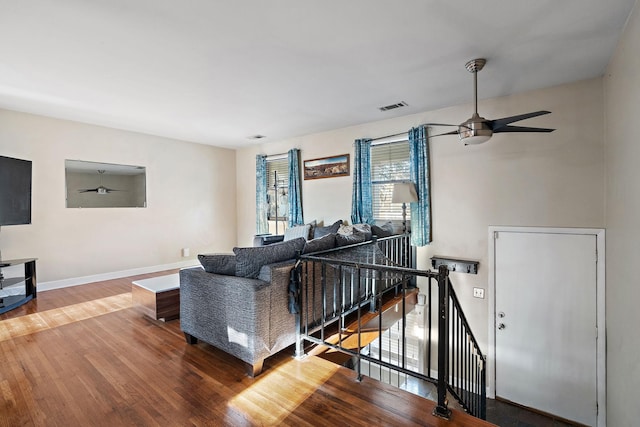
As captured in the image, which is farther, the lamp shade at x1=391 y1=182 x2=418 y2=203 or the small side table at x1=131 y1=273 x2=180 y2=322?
the lamp shade at x1=391 y1=182 x2=418 y2=203

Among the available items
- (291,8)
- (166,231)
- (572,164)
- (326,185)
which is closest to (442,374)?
(291,8)

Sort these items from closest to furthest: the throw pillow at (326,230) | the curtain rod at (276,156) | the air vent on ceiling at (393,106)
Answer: the air vent on ceiling at (393,106) → the throw pillow at (326,230) → the curtain rod at (276,156)

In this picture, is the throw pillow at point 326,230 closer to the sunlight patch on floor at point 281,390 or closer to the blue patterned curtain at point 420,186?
the blue patterned curtain at point 420,186

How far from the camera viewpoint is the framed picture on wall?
211 inches

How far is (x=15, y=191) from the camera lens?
3969 millimetres

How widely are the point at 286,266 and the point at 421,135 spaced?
9.94 feet

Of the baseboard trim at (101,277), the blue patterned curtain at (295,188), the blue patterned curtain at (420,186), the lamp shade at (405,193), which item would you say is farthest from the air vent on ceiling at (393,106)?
the baseboard trim at (101,277)

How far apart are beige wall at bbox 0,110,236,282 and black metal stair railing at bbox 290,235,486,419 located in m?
4.51

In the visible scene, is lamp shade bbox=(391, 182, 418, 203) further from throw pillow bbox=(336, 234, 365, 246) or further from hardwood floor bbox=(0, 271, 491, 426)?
hardwood floor bbox=(0, 271, 491, 426)

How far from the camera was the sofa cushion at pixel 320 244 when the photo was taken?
2.83 metres

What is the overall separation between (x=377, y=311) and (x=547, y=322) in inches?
80.1

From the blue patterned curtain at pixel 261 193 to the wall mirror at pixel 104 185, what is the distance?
7.37ft

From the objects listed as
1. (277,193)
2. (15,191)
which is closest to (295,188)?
(277,193)

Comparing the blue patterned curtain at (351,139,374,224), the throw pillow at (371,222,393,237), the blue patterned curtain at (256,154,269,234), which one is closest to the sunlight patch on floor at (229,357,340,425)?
the throw pillow at (371,222,393,237)
